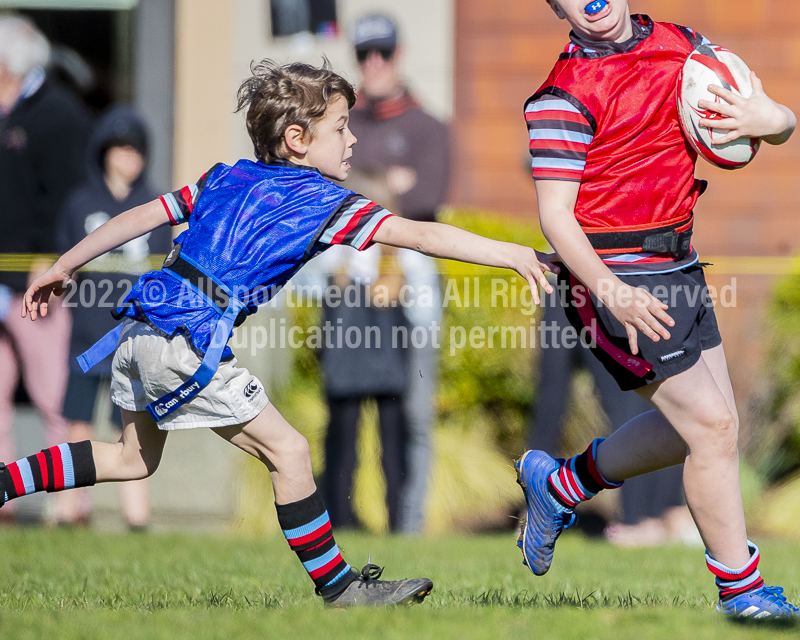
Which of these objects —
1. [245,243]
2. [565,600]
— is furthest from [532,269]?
[565,600]

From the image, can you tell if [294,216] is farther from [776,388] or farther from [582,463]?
[776,388]

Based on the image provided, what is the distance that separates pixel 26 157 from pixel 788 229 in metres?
6.01

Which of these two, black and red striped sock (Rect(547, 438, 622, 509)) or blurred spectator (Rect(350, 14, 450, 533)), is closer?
black and red striped sock (Rect(547, 438, 622, 509))

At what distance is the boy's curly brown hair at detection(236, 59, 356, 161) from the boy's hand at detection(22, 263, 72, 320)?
800 mm

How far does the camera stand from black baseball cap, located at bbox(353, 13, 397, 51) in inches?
264

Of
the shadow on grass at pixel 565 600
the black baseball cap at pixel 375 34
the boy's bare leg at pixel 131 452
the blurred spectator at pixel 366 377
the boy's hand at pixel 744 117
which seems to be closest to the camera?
the boy's hand at pixel 744 117

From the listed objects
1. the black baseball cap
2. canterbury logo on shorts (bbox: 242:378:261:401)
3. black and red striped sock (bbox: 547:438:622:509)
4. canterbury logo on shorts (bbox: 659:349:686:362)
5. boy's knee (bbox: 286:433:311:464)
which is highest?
the black baseball cap

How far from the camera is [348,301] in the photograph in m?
6.33

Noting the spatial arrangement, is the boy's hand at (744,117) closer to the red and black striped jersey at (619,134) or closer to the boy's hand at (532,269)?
the red and black striped jersey at (619,134)

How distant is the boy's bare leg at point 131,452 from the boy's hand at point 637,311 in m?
1.64

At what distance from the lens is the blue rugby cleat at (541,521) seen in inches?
145

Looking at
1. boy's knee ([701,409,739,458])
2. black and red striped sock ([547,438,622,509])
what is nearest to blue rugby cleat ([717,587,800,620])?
boy's knee ([701,409,739,458])

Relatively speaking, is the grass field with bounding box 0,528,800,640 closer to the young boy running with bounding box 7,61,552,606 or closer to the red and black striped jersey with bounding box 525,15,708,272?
the young boy running with bounding box 7,61,552,606

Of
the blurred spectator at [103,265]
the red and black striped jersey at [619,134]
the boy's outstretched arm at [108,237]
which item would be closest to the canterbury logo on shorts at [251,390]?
the boy's outstretched arm at [108,237]
